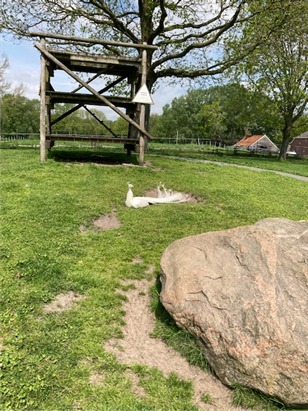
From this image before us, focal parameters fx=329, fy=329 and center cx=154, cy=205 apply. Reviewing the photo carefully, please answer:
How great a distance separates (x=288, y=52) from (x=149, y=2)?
48.9 ft

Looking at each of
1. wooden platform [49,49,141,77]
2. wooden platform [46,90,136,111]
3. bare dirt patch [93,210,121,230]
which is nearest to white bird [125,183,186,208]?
bare dirt patch [93,210,121,230]

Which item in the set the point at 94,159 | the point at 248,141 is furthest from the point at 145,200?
the point at 248,141

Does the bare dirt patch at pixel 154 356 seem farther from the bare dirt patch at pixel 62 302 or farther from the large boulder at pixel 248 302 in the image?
the bare dirt patch at pixel 62 302

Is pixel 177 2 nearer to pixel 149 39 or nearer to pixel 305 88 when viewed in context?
pixel 149 39

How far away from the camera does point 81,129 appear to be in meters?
78.1

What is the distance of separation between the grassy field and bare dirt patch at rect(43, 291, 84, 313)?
71 millimetres

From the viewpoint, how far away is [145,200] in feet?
27.9

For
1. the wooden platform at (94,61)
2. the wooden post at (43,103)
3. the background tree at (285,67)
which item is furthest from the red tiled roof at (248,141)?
the wooden post at (43,103)

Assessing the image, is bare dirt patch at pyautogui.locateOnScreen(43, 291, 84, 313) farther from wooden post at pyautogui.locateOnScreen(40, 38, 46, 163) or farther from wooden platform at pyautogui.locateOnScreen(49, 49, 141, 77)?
wooden platform at pyautogui.locateOnScreen(49, 49, 141, 77)

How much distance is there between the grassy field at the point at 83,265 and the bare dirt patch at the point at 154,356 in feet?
0.36

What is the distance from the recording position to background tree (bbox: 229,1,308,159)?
18.2 meters

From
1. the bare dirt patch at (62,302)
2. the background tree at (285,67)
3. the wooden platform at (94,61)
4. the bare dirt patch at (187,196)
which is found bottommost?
the bare dirt patch at (62,302)

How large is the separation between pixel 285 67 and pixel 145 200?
849 inches

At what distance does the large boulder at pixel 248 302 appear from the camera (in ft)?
10.1
